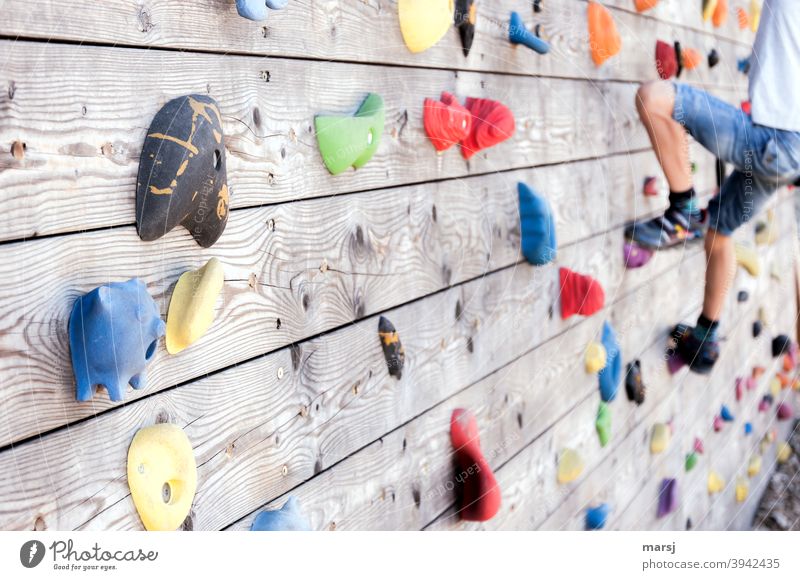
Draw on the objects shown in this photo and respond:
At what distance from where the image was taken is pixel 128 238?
519mm

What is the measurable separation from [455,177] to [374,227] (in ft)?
0.46

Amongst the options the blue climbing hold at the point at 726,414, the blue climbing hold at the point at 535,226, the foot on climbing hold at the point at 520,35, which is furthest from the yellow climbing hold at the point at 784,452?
the foot on climbing hold at the point at 520,35

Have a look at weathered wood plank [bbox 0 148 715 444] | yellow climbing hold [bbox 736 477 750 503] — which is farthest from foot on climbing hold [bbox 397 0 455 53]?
yellow climbing hold [bbox 736 477 750 503]

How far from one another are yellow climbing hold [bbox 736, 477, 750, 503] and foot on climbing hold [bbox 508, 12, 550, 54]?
3.95 feet

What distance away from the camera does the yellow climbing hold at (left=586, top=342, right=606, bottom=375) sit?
1.15 m

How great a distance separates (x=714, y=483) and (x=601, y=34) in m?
0.95

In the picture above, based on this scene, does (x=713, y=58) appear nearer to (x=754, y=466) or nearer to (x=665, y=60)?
(x=665, y=60)

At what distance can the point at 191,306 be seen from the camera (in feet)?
1.79

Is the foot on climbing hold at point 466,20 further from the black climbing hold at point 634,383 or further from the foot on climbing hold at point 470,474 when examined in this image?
the black climbing hold at point 634,383

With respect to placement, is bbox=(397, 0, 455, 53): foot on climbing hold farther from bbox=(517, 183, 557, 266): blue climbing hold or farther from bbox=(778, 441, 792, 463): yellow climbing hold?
bbox=(778, 441, 792, 463): yellow climbing hold

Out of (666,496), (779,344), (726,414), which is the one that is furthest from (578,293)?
(779,344)

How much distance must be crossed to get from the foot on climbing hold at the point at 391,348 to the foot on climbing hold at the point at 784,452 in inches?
62.9
